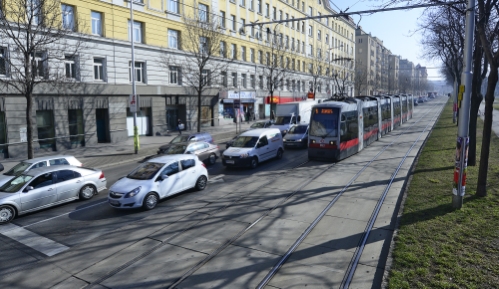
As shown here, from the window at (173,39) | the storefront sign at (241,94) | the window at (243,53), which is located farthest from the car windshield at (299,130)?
the window at (243,53)

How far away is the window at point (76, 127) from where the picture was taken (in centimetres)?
2445

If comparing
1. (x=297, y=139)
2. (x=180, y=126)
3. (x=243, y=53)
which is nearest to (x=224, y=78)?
(x=243, y=53)

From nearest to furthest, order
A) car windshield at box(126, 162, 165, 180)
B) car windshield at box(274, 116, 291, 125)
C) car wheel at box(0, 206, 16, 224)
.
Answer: car wheel at box(0, 206, 16, 224) → car windshield at box(126, 162, 165, 180) → car windshield at box(274, 116, 291, 125)

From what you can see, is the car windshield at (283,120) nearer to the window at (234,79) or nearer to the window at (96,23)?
the window at (234,79)

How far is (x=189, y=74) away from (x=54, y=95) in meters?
12.7

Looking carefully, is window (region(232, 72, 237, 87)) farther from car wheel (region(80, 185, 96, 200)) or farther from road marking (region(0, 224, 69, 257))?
road marking (region(0, 224, 69, 257))

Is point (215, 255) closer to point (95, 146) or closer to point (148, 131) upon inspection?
point (95, 146)

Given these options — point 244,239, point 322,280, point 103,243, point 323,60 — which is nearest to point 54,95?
point 103,243

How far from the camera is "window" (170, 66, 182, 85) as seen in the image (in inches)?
1256

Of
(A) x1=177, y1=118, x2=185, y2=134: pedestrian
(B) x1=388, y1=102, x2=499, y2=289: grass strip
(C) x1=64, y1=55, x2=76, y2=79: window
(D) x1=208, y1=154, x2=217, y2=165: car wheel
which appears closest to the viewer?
(B) x1=388, y1=102, x2=499, y2=289: grass strip

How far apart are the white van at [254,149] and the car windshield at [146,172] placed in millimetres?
4959

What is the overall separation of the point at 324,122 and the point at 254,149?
3526 mm

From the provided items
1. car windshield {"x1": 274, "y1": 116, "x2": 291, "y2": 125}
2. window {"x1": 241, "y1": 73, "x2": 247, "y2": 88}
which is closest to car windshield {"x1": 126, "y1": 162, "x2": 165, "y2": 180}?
car windshield {"x1": 274, "y1": 116, "x2": 291, "y2": 125}

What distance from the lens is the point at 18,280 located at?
684cm
